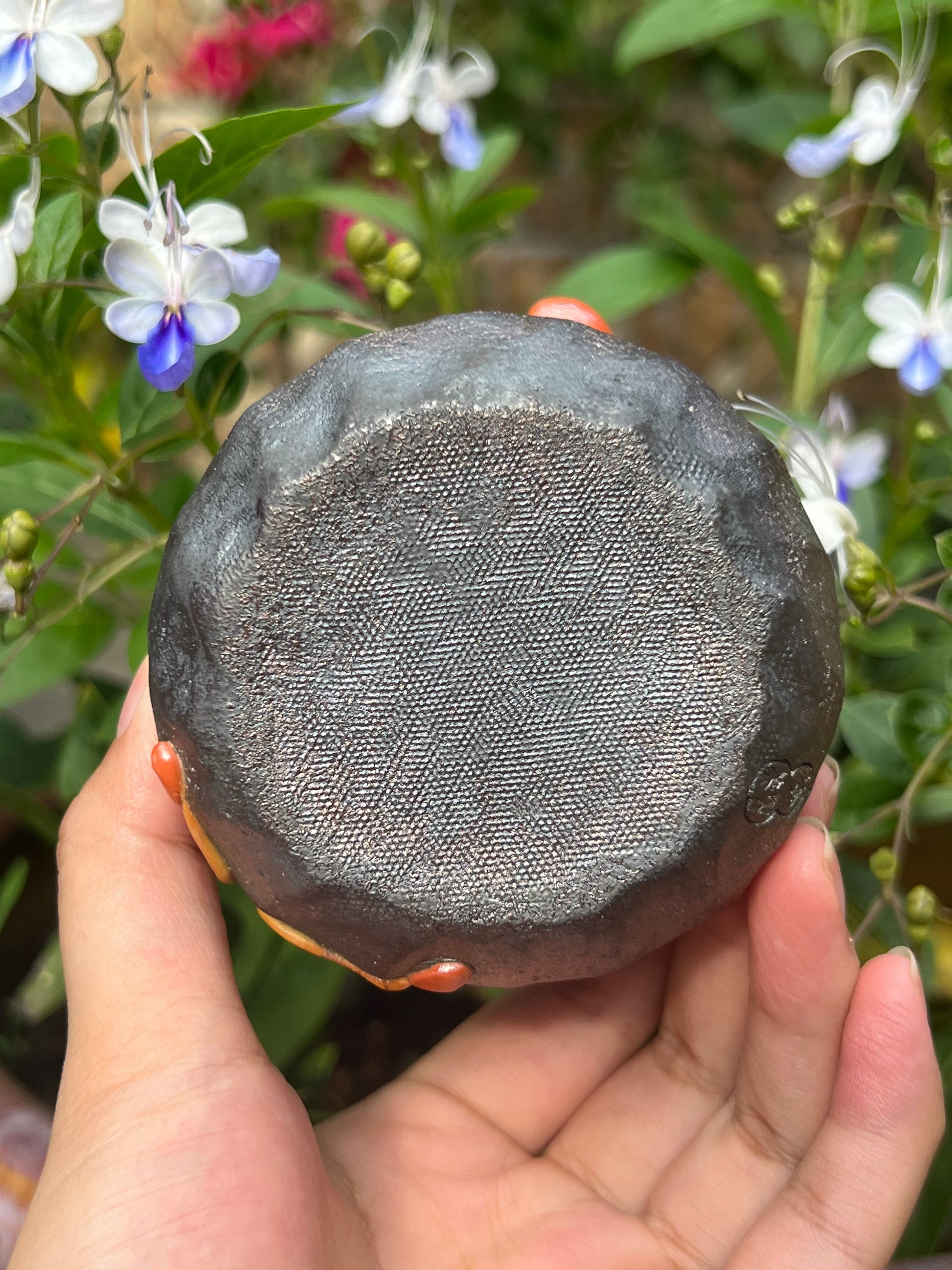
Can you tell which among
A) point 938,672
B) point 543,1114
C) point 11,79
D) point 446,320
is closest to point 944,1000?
point 938,672

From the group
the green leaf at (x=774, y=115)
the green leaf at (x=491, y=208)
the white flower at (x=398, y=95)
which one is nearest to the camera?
the white flower at (x=398, y=95)

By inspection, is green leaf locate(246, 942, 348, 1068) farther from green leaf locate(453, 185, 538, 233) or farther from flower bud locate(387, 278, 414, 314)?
green leaf locate(453, 185, 538, 233)

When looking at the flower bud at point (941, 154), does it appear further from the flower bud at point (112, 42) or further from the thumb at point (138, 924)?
the thumb at point (138, 924)

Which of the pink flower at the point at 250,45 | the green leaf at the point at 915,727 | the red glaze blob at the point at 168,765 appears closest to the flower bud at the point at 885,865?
the green leaf at the point at 915,727

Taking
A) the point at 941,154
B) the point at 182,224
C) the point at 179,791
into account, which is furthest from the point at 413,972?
the point at 941,154

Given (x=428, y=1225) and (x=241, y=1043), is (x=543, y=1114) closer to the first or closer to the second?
(x=428, y=1225)

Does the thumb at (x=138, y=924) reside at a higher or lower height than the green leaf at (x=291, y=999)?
higher
